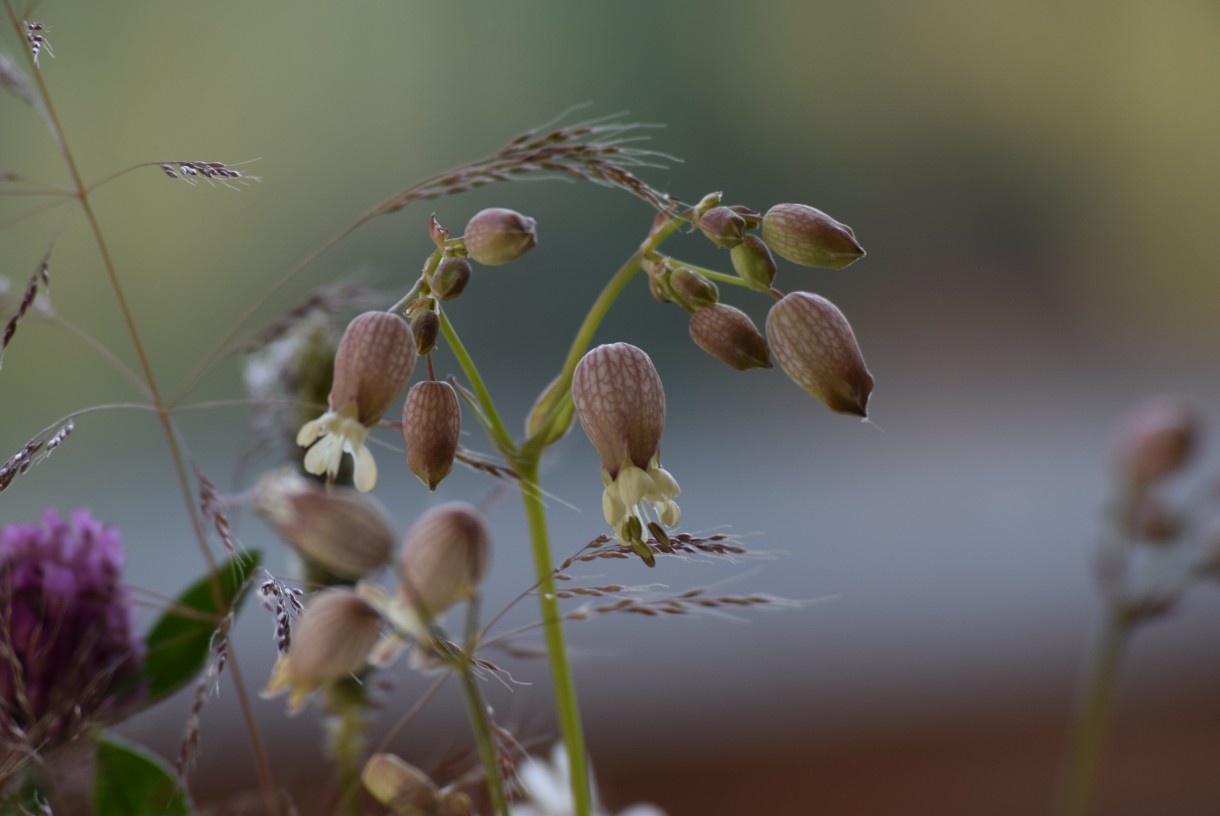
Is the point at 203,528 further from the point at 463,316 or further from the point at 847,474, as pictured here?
the point at 847,474

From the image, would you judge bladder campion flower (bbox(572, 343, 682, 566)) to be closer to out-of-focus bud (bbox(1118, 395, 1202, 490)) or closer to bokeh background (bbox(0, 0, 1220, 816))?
out-of-focus bud (bbox(1118, 395, 1202, 490))

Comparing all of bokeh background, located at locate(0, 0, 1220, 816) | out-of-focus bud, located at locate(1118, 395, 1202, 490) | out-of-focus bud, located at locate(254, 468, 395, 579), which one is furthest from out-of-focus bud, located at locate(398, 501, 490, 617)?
bokeh background, located at locate(0, 0, 1220, 816)

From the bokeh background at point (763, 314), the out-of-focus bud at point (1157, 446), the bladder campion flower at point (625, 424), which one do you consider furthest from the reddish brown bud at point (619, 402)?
the bokeh background at point (763, 314)

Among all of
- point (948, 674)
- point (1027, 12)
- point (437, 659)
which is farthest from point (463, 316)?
point (437, 659)

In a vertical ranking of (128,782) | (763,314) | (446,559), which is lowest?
(128,782)

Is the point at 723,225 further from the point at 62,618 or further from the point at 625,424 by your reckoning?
the point at 62,618

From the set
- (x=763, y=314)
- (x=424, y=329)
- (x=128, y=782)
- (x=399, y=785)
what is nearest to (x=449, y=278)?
(x=424, y=329)

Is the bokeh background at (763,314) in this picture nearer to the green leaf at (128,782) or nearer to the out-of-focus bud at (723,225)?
the green leaf at (128,782)
